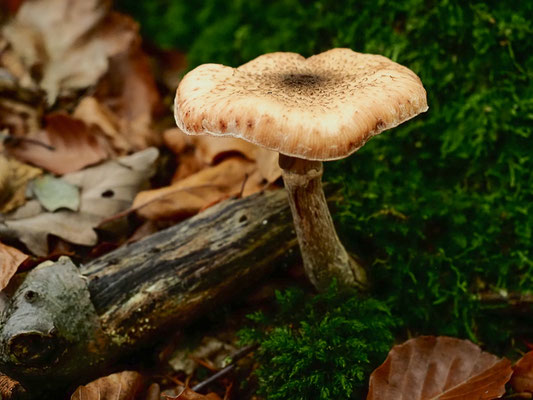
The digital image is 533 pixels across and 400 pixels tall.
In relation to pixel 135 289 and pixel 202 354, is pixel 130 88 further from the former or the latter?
pixel 202 354

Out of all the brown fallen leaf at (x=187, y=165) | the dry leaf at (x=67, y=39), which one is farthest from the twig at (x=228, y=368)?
the dry leaf at (x=67, y=39)

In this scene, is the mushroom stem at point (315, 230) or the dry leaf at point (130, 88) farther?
the dry leaf at point (130, 88)

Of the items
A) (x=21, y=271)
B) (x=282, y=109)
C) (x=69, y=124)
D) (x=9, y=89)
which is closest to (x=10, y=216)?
(x=21, y=271)

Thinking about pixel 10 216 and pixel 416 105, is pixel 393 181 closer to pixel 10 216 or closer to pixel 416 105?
pixel 416 105

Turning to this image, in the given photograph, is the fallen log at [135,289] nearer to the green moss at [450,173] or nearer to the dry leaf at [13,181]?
the green moss at [450,173]

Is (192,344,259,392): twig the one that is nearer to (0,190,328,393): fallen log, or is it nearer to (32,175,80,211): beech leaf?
(0,190,328,393): fallen log

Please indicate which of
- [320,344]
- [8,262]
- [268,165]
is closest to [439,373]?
[320,344]

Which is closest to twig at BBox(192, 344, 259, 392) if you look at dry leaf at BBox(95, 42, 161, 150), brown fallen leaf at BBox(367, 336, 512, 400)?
brown fallen leaf at BBox(367, 336, 512, 400)
